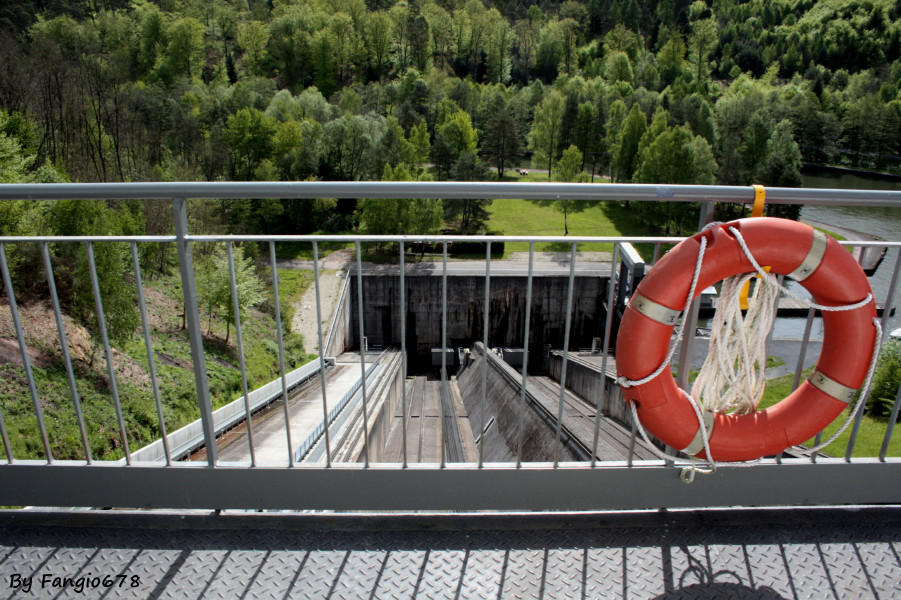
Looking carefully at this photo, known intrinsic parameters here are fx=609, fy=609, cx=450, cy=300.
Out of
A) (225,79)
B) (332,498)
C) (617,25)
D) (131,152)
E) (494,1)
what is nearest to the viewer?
(332,498)

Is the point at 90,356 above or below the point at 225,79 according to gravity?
below

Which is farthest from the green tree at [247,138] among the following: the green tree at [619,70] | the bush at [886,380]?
the green tree at [619,70]

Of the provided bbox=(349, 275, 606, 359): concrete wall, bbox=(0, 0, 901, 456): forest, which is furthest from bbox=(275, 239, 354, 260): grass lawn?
bbox=(349, 275, 606, 359): concrete wall

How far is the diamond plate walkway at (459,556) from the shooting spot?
1952 millimetres

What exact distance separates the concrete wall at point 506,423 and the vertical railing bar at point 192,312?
23.1 feet

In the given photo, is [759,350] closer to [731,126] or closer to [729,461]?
[729,461]

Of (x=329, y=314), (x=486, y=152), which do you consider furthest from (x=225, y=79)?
(x=329, y=314)

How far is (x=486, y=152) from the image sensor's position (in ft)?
156

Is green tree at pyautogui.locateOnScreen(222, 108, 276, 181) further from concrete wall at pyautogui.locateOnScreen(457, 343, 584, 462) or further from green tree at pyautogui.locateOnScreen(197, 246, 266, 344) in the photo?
concrete wall at pyautogui.locateOnScreen(457, 343, 584, 462)

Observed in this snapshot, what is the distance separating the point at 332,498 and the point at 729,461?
1.42 m

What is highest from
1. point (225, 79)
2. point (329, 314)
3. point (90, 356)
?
point (225, 79)

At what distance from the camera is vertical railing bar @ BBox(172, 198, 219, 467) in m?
2.01

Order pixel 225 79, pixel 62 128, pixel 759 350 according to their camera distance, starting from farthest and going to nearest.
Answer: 1. pixel 225 79
2. pixel 62 128
3. pixel 759 350

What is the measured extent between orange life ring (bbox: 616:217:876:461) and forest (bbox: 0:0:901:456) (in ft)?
6.50
